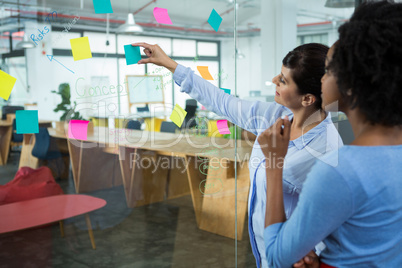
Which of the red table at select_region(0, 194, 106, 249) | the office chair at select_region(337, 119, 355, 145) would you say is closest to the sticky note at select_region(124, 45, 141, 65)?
the red table at select_region(0, 194, 106, 249)

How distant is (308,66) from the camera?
1212 mm

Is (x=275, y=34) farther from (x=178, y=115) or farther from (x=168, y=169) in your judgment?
(x=168, y=169)

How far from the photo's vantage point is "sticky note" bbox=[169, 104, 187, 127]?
6.20 ft

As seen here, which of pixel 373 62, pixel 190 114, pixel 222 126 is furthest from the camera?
pixel 222 126

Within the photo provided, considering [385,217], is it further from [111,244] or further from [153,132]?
[111,244]

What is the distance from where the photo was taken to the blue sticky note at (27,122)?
1.59 m

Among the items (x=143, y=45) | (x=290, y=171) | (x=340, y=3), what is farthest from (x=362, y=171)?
(x=340, y=3)

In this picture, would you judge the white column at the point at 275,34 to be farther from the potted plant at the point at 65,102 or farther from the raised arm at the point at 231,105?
the potted plant at the point at 65,102

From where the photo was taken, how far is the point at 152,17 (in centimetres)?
183

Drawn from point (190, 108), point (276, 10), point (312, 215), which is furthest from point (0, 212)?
point (276, 10)

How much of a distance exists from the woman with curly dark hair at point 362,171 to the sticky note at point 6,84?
1.22 m

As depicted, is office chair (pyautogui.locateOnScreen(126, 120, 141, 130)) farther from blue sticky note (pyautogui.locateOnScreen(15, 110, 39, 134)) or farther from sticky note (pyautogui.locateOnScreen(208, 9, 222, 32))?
sticky note (pyautogui.locateOnScreen(208, 9, 222, 32))

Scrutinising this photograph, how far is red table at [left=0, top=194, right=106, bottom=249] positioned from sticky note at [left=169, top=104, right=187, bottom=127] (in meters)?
0.52

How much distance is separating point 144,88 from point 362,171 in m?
1.22
